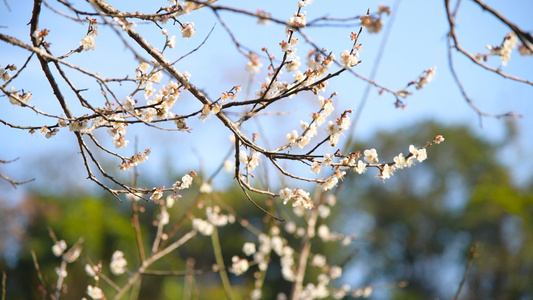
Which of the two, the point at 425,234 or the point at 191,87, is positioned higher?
the point at 425,234

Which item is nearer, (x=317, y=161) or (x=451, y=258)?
(x=317, y=161)

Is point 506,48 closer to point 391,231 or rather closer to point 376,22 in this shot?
point 376,22

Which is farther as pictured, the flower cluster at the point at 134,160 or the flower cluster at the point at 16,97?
the flower cluster at the point at 134,160

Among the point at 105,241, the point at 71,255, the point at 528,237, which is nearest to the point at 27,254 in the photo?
the point at 105,241

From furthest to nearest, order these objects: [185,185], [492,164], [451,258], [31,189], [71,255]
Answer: [492,164], [451,258], [31,189], [71,255], [185,185]

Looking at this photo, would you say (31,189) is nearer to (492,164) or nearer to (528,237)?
(528,237)

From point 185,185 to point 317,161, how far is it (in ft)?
1.45

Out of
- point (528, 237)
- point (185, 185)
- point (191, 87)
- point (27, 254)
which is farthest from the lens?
point (528, 237)

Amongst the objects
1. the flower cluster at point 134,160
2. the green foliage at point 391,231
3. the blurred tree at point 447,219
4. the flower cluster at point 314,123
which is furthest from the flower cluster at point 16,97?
the blurred tree at point 447,219

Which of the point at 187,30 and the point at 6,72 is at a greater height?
the point at 187,30

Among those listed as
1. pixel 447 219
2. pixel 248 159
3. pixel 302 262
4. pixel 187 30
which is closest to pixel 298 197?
pixel 248 159

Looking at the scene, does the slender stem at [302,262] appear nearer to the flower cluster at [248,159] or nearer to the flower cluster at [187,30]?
the flower cluster at [248,159]

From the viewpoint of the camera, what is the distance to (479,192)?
11109 millimetres

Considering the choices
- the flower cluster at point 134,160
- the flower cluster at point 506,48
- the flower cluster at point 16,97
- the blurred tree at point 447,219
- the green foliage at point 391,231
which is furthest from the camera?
the blurred tree at point 447,219
